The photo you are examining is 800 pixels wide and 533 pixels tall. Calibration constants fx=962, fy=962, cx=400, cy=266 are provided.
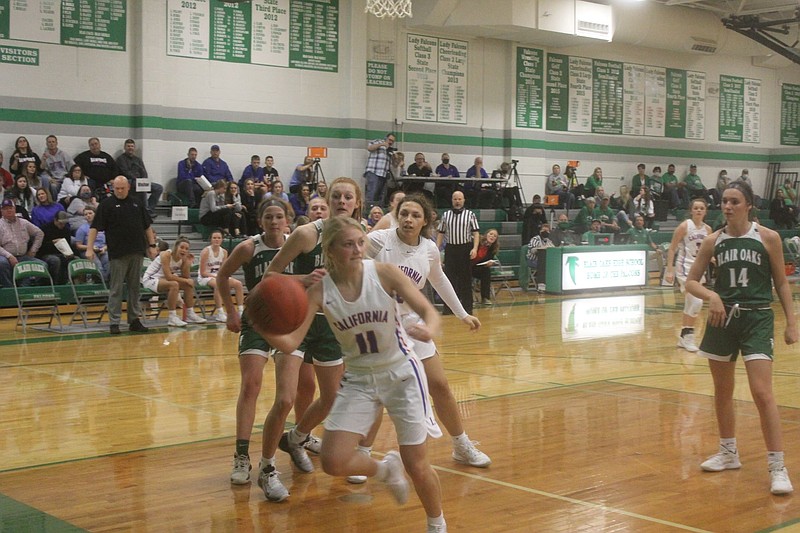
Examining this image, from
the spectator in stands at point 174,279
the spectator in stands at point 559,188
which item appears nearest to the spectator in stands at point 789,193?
the spectator in stands at point 559,188

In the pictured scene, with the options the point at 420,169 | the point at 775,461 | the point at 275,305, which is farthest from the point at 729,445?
the point at 420,169

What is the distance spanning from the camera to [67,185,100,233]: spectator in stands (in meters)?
15.0

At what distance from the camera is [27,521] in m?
4.73

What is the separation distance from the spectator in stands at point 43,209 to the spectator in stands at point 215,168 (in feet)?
12.5

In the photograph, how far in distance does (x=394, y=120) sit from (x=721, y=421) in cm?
1666

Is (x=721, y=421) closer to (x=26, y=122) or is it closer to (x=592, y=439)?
(x=592, y=439)

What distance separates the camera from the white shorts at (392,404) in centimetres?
423

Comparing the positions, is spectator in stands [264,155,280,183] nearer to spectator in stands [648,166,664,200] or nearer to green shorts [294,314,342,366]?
spectator in stands [648,166,664,200]

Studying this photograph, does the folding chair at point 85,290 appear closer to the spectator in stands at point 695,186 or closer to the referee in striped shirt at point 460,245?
the referee in striped shirt at point 460,245

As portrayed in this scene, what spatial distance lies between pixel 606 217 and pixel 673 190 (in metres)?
5.14

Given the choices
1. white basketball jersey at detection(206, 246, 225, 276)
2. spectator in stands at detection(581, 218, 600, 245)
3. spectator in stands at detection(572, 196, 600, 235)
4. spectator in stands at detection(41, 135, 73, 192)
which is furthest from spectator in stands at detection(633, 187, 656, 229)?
spectator in stands at detection(41, 135, 73, 192)

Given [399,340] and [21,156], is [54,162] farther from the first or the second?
[399,340]

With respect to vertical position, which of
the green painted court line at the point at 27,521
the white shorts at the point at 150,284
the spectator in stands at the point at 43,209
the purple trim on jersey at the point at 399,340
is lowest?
the green painted court line at the point at 27,521

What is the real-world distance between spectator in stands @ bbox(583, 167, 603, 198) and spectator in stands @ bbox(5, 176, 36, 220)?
13.8 m
